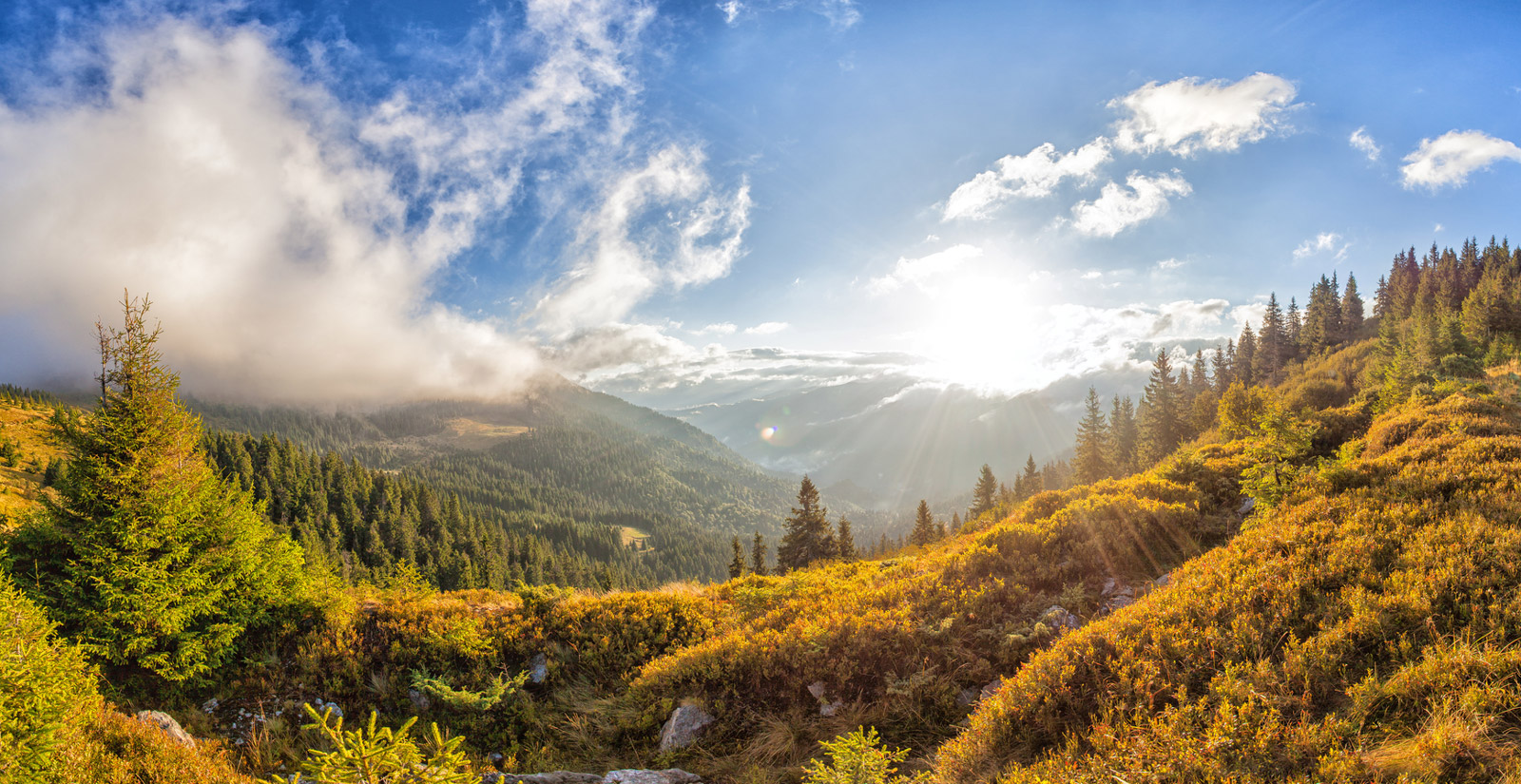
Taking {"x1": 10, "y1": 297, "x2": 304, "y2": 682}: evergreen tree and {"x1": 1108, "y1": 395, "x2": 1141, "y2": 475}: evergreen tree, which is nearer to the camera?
{"x1": 10, "y1": 297, "x2": 304, "y2": 682}: evergreen tree

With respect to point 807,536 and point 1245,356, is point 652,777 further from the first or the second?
point 1245,356

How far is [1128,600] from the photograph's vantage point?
10.6 m

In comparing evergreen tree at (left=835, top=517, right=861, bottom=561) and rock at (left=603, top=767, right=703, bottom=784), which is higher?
rock at (left=603, top=767, right=703, bottom=784)

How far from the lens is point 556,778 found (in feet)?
24.1

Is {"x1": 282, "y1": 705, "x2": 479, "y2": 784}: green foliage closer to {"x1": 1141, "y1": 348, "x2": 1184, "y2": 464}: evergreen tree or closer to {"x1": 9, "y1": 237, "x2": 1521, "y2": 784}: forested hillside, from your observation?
{"x1": 9, "y1": 237, "x2": 1521, "y2": 784}: forested hillside

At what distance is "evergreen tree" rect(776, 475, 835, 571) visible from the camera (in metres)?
39.6

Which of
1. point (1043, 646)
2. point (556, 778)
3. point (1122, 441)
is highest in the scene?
point (1043, 646)

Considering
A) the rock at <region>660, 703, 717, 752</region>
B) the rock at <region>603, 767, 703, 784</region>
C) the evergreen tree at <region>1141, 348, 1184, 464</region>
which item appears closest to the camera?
the rock at <region>603, 767, 703, 784</region>

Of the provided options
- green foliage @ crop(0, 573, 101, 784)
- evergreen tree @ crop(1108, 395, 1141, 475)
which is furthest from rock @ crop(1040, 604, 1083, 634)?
evergreen tree @ crop(1108, 395, 1141, 475)

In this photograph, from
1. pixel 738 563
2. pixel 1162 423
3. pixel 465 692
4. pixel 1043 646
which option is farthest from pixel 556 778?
pixel 1162 423

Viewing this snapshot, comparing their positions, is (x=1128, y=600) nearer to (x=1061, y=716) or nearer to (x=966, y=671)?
(x=966, y=671)

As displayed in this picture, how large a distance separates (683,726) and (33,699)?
8.11m

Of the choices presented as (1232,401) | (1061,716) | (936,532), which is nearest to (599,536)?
(936,532)

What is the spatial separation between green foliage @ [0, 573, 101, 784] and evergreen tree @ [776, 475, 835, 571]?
3480cm
